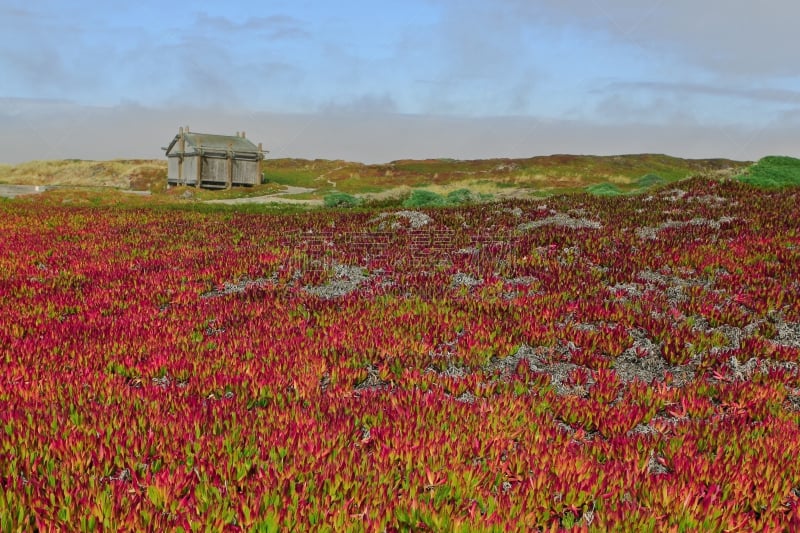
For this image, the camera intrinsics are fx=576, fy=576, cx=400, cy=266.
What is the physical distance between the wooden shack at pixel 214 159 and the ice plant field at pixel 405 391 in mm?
51320

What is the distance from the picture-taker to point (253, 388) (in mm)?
6105

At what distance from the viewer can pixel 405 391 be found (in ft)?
19.5

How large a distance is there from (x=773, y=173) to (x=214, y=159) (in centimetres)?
5385

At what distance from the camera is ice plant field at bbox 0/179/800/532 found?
12.8ft

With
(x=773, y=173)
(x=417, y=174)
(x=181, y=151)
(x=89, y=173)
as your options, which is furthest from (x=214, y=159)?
(x=89, y=173)

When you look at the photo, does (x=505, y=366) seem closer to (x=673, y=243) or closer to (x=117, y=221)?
(x=673, y=243)

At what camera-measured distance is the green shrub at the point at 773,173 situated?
25562 millimetres

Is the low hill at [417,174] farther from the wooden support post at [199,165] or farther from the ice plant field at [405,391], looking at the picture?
the ice plant field at [405,391]

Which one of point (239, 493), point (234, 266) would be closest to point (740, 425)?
point (239, 493)

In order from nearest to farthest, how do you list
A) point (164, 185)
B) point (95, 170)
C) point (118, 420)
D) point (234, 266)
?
point (118, 420)
point (234, 266)
point (164, 185)
point (95, 170)

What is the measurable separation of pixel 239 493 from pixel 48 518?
1.16 meters

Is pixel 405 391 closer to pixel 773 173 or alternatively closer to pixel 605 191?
pixel 773 173

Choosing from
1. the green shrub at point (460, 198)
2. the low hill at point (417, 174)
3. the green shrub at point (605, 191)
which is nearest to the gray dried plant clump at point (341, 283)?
the green shrub at point (460, 198)

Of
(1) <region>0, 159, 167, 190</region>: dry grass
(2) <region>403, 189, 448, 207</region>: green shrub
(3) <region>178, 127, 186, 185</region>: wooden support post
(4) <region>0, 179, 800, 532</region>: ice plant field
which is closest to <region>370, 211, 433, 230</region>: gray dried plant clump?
(4) <region>0, 179, 800, 532</region>: ice plant field
